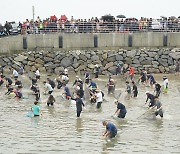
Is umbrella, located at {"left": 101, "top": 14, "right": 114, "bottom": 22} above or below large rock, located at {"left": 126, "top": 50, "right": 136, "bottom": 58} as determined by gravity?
above

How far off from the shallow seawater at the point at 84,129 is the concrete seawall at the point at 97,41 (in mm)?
13041

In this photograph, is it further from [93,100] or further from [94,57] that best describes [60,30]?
[93,100]

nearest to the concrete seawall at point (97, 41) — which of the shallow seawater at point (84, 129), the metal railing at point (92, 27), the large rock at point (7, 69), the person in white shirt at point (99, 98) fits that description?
the metal railing at point (92, 27)

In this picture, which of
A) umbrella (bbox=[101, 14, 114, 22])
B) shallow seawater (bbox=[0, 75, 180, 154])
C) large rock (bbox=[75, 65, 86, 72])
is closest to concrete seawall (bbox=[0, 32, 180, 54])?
umbrella (bbox=[101, 14, 114, 22])

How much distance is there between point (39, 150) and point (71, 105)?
8.30m

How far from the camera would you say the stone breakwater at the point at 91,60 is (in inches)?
1465

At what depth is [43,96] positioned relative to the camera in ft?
90.2

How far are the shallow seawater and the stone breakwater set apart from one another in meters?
10.8

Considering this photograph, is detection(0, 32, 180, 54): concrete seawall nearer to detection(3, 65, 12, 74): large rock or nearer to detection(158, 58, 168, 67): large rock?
detection(158, 58, 168, 67): large rock

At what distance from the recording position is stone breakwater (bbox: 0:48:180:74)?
1465 inches

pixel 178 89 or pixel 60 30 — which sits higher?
pixel 60 30

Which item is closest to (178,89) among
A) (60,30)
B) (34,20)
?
(60,30)

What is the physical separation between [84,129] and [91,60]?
18.4 meters

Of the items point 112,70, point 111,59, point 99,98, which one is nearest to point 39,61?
point 111,59
